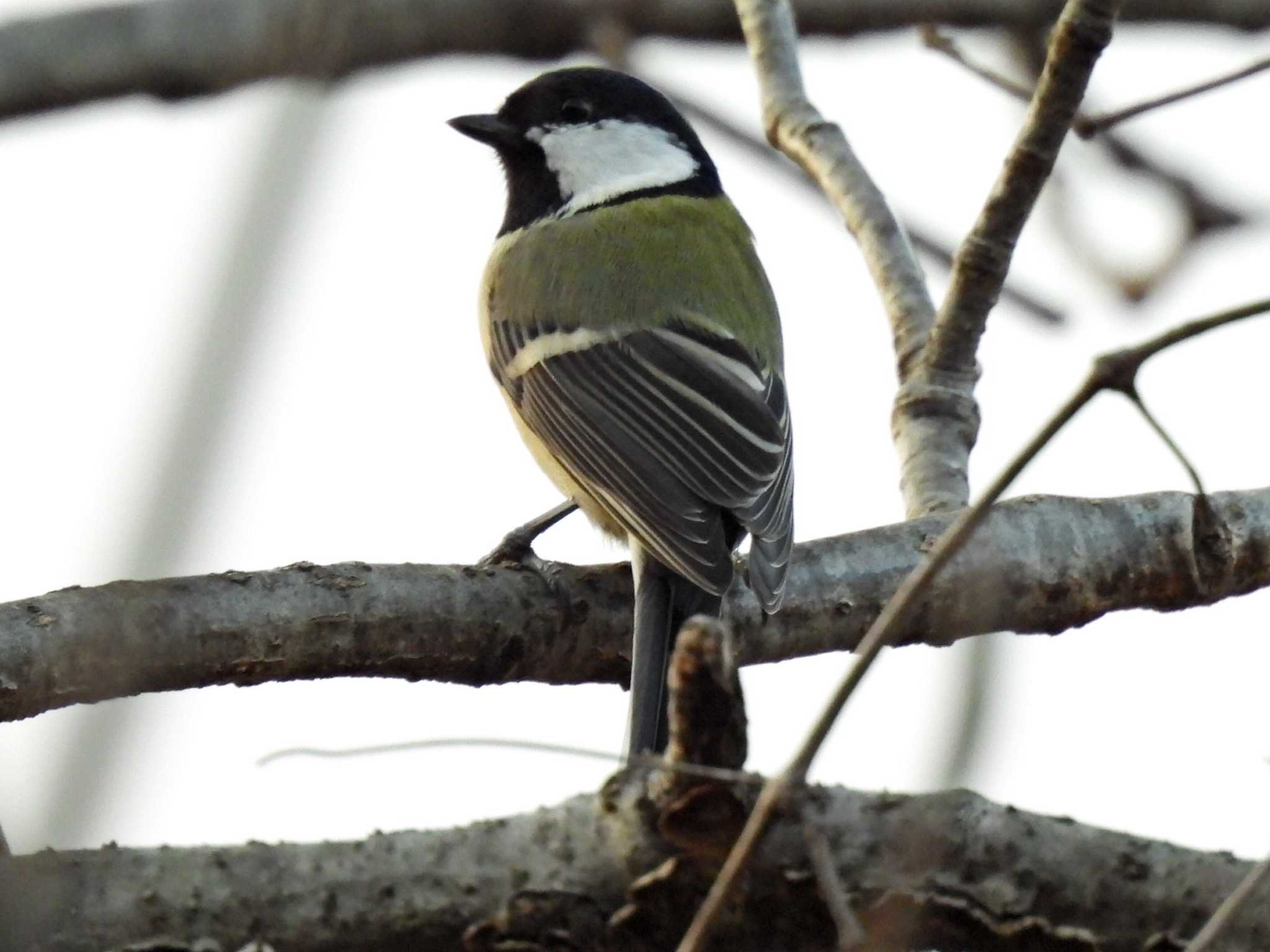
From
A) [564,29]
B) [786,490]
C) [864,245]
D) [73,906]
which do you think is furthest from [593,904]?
[564,29]

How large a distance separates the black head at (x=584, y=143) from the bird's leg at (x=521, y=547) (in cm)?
172

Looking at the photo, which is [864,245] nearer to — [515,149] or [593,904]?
[515,149]

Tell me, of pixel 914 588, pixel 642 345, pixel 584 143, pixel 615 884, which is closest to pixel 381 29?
pixel 642 345

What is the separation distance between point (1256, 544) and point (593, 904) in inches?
75.9

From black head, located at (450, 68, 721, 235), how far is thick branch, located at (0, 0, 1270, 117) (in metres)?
0.46

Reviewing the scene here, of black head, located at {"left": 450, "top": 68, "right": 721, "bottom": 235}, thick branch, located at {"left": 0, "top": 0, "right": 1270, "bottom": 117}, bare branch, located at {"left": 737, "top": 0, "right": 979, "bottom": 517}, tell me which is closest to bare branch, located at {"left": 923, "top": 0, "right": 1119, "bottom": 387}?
bare branch, located at {"left": 737, "top": 0, "right": 979, "bottom": 517}

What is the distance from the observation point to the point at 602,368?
408 cm

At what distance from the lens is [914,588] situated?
4.98 feet

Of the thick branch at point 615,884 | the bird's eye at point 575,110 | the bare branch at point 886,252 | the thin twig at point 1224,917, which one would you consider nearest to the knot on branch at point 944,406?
the bare branch at point 886,252

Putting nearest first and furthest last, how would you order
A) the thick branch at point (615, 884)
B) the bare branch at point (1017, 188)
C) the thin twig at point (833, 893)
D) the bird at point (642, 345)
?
the thin twig at point (833, 893) < the thick branch at point (615, 884) < the bare branch at point (1017, 188) < the bird at point (642, 345)

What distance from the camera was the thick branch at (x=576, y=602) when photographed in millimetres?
2445

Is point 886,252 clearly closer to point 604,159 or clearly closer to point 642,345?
point 642,345

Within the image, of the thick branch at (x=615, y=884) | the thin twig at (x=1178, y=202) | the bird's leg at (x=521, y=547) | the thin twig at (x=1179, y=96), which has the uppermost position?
the thin twig at (x=1178, y=202)

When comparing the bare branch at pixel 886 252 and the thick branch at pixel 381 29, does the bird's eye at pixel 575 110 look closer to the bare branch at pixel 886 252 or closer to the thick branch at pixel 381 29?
the thick branch at pixel 381 29
